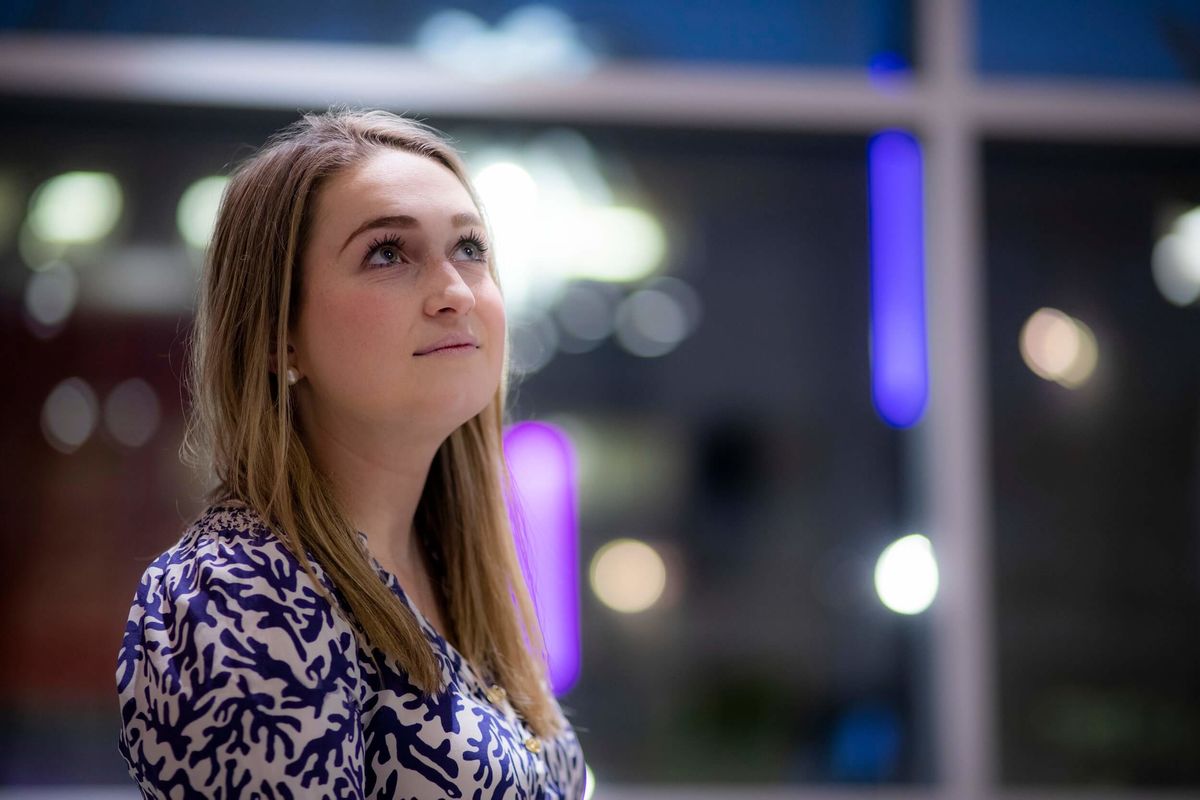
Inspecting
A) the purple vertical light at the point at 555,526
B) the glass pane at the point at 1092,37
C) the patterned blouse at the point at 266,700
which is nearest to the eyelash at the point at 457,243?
the patterned blouse at the point at 266,700

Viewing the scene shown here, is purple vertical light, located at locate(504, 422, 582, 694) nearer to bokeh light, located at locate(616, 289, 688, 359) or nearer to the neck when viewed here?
bokeh light, located at locate(616, 289, 688, 359)

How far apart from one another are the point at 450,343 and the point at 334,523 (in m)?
0.21

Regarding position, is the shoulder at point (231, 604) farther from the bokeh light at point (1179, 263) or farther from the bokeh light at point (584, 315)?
the bokeh light at point (1179, 263)

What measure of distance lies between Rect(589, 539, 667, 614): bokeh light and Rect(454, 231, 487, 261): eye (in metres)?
1.95

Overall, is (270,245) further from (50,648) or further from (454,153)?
(50,648)

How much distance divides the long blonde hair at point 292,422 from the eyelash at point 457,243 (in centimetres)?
7

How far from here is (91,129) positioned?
295cm

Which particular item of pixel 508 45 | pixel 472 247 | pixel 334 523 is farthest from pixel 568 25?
pixel 334 523

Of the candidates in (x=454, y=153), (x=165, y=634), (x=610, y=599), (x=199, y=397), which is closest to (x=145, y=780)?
(x=165, y=634)

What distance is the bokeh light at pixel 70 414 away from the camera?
114 inches

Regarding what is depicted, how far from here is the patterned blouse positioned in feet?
2.75

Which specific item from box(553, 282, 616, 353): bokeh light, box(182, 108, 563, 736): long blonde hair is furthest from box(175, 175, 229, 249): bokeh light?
box(182, 108, 563, 736): long blonde hair

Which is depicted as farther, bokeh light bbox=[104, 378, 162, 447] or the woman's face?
bokeh light bbox=[104, 378, 162, 447]

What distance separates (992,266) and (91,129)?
2.61m
